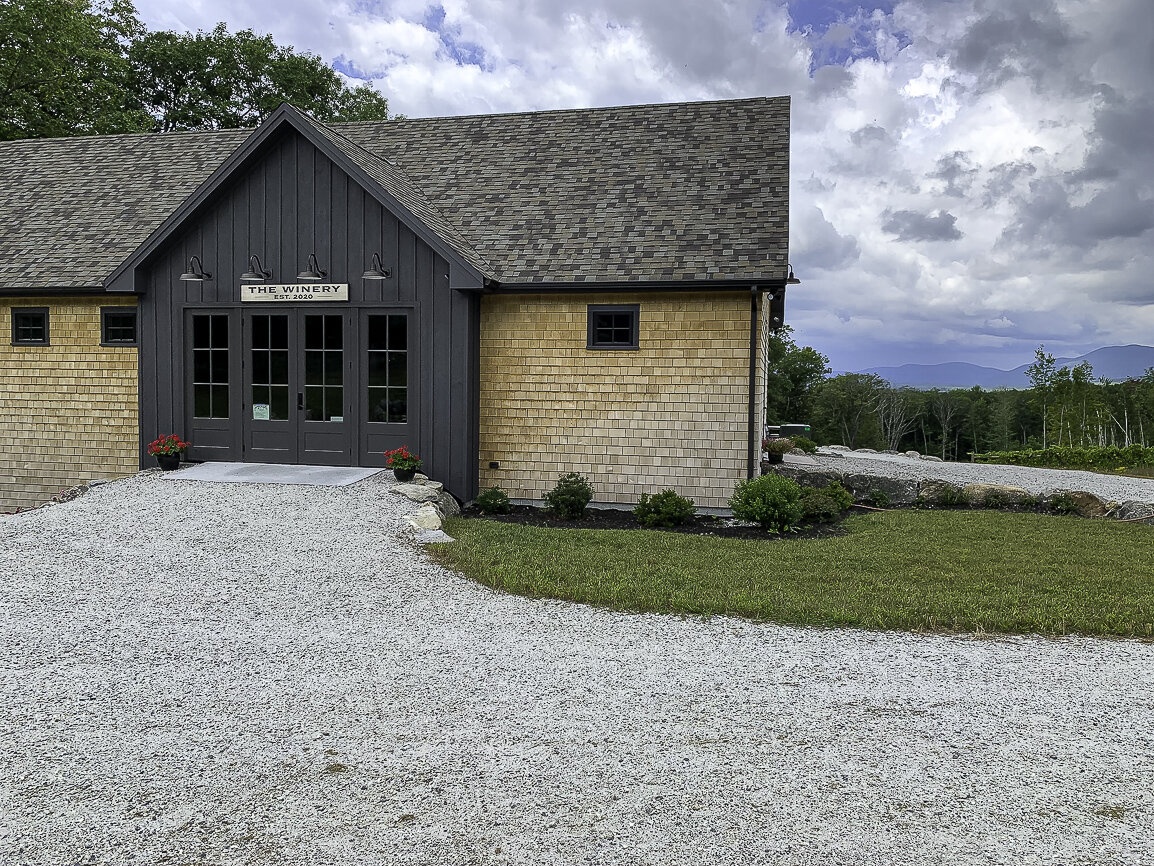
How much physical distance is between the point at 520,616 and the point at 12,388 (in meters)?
11.8

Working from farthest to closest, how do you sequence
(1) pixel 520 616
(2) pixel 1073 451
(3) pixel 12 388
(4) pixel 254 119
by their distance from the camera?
(4) pixel 254 119 → (2) pixel 1073 451 → (3) pixel 12 388 → (1) pixel 520 616

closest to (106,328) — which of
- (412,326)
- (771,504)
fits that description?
(412,326)

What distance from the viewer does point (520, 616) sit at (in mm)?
6527

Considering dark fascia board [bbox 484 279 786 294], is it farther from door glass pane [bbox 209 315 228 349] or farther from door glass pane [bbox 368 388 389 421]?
door glass pane [bbox 209 315 228 349]

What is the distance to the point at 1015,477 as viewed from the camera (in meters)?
16.5

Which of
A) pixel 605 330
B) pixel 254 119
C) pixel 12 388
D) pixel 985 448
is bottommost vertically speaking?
pixel 985 448

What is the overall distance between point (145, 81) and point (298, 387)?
74.6 ft

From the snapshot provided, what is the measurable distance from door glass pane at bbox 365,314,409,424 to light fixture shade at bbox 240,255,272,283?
1765mm

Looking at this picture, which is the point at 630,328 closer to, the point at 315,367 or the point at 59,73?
the point at 315,367

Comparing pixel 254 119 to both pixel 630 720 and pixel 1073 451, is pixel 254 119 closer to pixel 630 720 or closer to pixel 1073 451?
pixel 1073 451

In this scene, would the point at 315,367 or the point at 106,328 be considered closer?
the point at 315,367

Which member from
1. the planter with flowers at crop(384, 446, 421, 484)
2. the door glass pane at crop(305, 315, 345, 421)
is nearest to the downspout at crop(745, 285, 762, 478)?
the planter with flowers at crop(384, 446, 421, 484)

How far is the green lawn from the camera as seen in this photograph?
6.57 m

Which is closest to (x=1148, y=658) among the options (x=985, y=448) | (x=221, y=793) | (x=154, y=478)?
(x=221, y=793)
